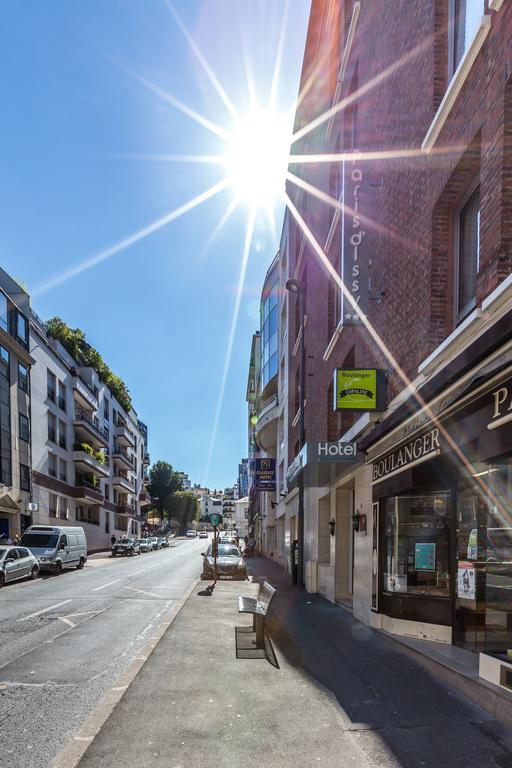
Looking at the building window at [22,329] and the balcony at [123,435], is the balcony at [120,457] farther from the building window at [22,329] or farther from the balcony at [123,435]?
the building window at [22,329]

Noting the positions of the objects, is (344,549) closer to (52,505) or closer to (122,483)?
(52,505)

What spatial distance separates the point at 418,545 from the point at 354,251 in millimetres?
5825

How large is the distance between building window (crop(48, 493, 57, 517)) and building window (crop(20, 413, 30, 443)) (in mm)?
5667

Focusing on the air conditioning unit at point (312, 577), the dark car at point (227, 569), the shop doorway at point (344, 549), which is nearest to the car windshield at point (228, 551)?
the dark car at point (227, 569)

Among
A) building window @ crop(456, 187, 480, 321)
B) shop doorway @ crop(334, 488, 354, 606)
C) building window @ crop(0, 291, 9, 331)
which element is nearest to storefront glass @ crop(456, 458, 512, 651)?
building window @ crop(456, 187, 480, 321)

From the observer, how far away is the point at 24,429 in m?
34.7

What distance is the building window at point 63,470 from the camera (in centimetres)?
4188

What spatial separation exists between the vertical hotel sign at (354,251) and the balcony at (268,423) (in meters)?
24.6

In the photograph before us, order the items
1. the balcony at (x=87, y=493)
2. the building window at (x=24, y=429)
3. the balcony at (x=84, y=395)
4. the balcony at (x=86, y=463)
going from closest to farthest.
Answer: the building window at (x=24, y=429), the balcony at (x=87, y=493), the balcony at (x=86, y=463), the balcony at (x=84, y=395)

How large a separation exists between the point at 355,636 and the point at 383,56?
11079 millimetres

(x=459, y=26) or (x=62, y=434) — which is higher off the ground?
(x=459, y=26)

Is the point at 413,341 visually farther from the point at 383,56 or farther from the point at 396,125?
the point at 383,56

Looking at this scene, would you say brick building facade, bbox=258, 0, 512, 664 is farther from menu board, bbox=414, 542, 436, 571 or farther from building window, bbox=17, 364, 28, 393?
building window, bbox=17, 364, 28, 393

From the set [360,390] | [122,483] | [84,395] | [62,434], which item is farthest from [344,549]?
[122,483]
